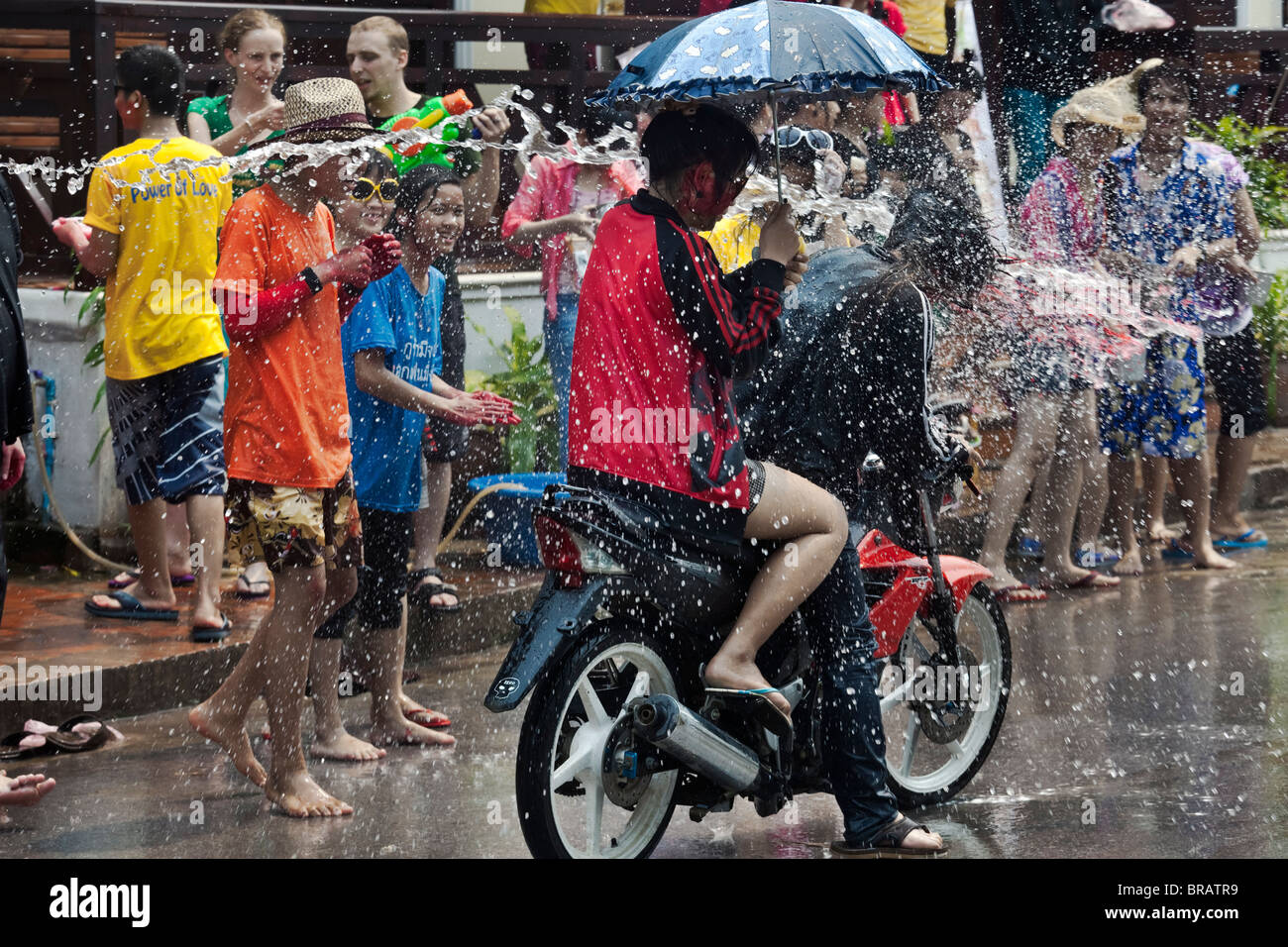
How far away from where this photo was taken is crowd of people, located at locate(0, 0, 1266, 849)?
488 cm

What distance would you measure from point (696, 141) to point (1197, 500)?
19.0 ft

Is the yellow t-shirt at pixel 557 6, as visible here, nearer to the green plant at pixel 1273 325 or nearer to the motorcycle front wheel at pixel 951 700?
the green plant at pixel 1273 325

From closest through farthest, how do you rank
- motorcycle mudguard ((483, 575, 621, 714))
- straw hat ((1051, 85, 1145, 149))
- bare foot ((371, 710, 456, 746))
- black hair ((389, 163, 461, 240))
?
motorcycle mudguard ((483, 575, 621, 714)), bare foot ((371, 710, 456, 746)), black hair ((389, 163, 461, 240)), straw hat ((1051, 85, 1145, 149))

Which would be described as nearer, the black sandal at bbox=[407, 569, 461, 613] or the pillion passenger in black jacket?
the pillion passenger in black jacket

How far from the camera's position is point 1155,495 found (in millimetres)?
10273

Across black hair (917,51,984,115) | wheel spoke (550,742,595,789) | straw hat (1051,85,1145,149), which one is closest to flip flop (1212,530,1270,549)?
straw hat (1051,85,1145,149)

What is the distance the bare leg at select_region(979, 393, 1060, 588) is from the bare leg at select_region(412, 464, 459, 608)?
2760 mm

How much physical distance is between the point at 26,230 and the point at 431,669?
13.3 feet

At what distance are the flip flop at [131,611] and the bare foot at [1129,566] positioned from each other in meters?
4.89

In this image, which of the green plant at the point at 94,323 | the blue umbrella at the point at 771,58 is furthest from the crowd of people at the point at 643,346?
the green plant at the point at 94,323

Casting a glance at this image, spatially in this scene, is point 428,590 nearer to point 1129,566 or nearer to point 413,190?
point 413,190

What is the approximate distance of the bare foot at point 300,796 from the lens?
18.4 feet

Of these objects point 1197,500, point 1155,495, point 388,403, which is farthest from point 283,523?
point 1155,495

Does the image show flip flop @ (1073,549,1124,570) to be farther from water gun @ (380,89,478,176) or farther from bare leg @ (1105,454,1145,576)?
water gun @ (380,89,478,176)
